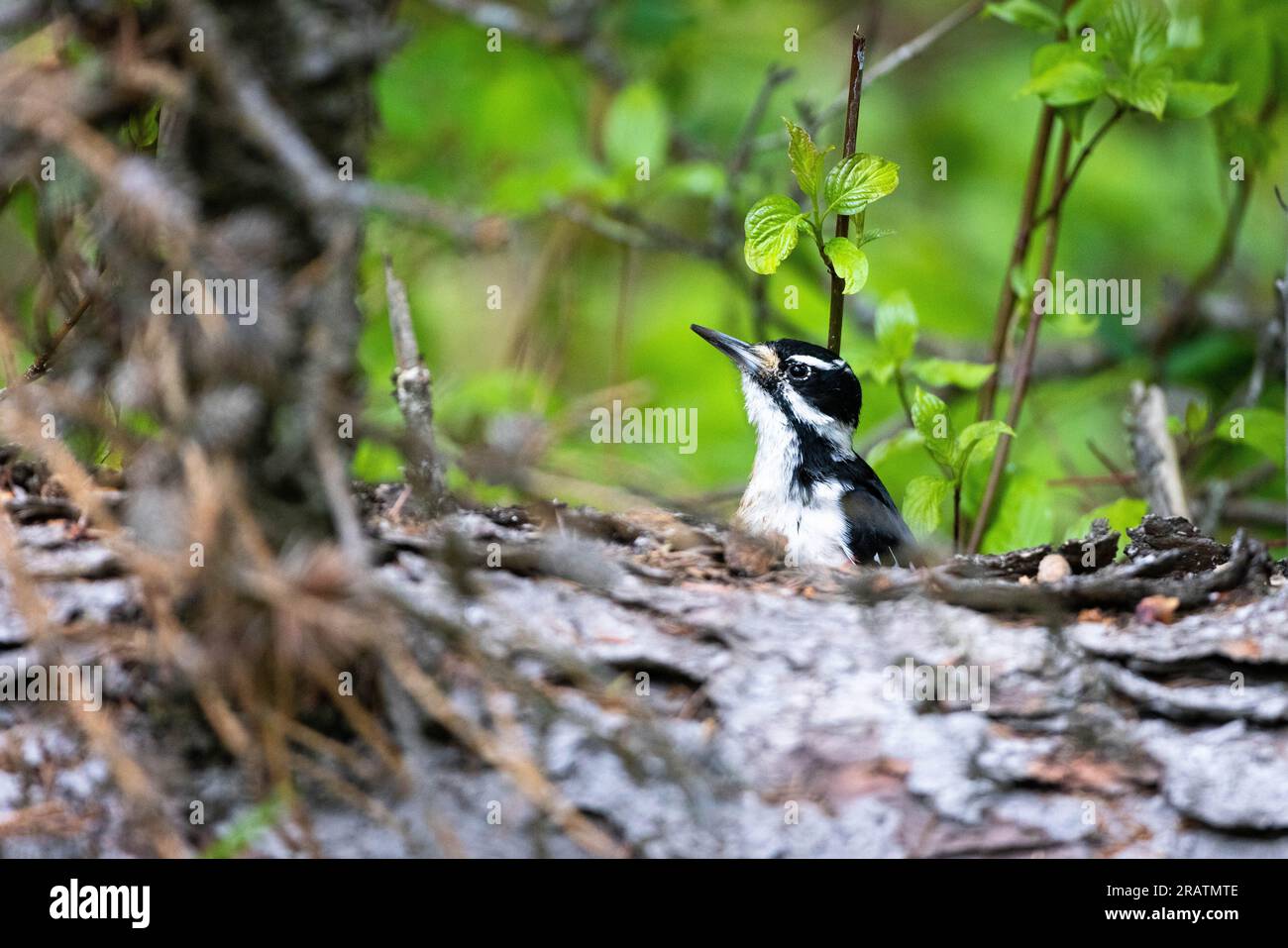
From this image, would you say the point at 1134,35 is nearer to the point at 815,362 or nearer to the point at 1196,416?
the point at 1196,416

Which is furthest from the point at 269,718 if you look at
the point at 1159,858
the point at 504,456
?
the point at 1159,858

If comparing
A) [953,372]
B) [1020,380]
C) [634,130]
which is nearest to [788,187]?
Result: [634,130]

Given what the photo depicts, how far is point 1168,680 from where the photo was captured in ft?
10.3

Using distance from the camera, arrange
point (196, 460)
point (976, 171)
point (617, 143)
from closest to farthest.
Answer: point (196, 460) < point (617, 143) < point (976, 171)

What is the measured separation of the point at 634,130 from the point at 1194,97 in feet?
7.47

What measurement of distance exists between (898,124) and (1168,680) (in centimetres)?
642

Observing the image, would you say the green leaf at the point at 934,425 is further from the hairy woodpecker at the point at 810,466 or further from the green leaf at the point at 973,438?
the hairy woodpecker at the point at 810,466

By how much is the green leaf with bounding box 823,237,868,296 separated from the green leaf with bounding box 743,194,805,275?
158mm

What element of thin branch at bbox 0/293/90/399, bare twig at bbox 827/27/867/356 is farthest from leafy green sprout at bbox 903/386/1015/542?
thin branch at bbox 0/293/90/399

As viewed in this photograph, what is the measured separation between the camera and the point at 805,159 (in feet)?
12.3

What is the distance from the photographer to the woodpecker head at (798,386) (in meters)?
5.41

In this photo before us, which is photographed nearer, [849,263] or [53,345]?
[53,345]

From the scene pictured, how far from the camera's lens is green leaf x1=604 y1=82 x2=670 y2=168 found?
5527 millimetres

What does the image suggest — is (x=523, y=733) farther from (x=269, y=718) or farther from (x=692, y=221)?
(x=692, y=221)
